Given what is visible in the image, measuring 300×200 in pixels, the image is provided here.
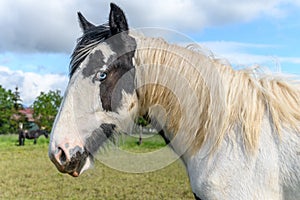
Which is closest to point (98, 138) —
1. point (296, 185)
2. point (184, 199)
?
point (296, 185)

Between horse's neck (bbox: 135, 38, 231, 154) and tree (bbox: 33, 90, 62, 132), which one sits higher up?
horse's neck (bbox: 135, 38, 231, 154)

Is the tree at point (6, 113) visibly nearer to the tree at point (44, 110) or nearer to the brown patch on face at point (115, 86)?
the tree at point (44, 110)

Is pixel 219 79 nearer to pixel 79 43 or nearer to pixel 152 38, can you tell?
pixel 152 38

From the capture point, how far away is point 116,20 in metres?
2.56

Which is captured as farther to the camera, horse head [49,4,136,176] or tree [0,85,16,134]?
tree [0,85,16,134]

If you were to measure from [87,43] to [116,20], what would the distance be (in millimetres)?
277

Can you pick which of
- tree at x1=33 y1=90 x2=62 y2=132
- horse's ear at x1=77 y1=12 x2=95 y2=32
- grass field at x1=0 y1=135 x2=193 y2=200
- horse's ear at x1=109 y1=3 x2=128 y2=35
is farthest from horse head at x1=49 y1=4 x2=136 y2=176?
tree at x1=33 y1=90 x2=62 y2=132

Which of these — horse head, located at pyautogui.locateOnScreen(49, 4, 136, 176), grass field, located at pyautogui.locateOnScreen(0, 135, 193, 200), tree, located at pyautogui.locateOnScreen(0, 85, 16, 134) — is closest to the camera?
horse head, located at pyautogui.locateOnScreen(49, 4, 136, 176)

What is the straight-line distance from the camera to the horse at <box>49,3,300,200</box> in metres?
2.31

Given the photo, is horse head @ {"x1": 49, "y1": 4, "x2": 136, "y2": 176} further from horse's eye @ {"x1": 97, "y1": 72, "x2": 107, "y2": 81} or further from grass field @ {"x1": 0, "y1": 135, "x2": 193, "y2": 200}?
grass field @ {"x1": 0, "y1": 135, "x2": 193, "y2": 200}

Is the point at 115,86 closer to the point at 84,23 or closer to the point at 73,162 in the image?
the point at 73,162

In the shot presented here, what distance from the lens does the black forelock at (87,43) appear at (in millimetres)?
2610

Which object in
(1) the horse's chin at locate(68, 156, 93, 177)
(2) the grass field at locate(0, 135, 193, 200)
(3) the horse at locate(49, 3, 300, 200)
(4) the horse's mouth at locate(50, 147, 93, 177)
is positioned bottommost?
(2) the grass field at locate(0, 135, 193, 200)

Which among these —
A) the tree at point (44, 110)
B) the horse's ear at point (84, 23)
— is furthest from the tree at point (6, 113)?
the horse's ear at point (84, 23)
